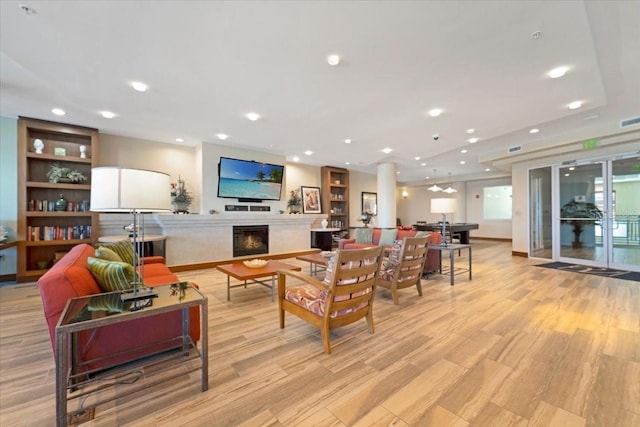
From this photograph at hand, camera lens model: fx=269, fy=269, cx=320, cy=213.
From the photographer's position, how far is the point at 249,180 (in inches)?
254

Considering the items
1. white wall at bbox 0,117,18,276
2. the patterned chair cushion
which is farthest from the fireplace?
the patterned chair cushion

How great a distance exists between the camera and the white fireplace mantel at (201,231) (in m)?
5.29

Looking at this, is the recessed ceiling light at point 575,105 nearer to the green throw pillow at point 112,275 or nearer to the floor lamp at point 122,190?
the floor lamp at point 122,190

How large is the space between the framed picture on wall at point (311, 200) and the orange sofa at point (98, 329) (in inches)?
242

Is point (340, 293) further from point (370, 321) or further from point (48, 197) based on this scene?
point (48, 197)

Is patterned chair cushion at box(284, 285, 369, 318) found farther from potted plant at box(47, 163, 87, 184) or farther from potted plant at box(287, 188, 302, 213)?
potted plant at box(287, 188, 302, 213)

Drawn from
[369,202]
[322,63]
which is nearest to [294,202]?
[369,202]

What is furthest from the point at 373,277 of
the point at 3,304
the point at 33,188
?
the point at 33,188

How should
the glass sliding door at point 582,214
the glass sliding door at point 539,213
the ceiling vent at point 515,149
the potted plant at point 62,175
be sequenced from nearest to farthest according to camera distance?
the potted plant at point 62,175, the glass sliding door at point 582,214, the ceiling vent at point 515,149, the glass sliding door at point 539,213

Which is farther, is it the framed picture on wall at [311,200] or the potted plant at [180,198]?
the framed picture on wall at [311,200]

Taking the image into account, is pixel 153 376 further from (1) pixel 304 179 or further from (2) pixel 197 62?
(1) pixel 304 179

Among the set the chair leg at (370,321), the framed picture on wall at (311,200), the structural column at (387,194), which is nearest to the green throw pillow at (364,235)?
the structural column at (387,194)

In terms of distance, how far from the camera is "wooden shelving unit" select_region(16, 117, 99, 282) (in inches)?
175

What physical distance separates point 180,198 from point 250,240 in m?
1.81
